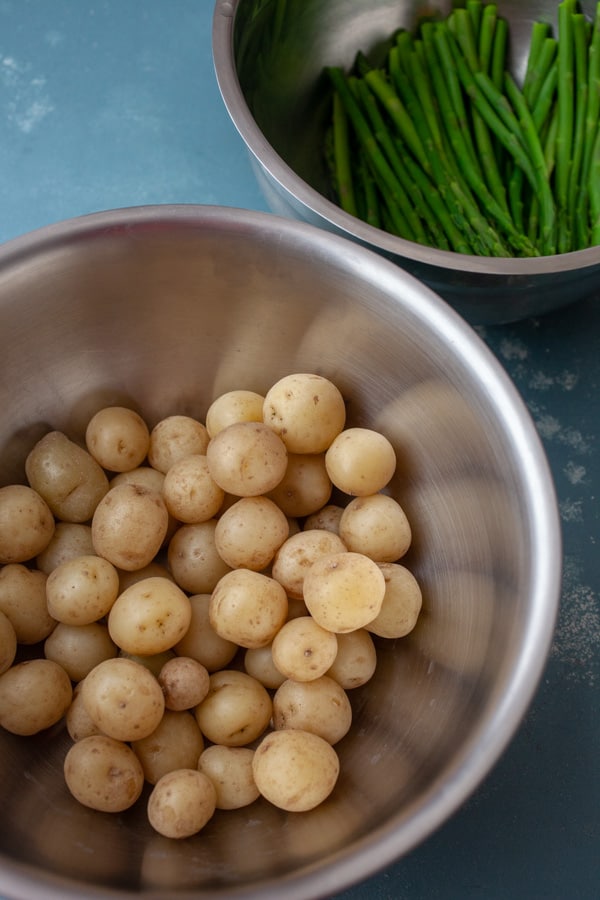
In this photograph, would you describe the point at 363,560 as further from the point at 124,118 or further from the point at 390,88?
the point at 124,118

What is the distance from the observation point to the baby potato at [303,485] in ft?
3.57

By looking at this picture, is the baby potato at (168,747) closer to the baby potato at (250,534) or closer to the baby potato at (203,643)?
the baby potato at (203,643)

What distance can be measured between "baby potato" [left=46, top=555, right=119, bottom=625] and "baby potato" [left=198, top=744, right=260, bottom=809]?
0.71ft

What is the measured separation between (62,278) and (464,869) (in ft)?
3.13

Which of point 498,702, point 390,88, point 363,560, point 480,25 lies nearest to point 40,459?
point 363,560

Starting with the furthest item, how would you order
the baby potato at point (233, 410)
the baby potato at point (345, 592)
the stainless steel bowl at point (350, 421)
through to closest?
the baby potato at point (233, 410)
the baby potato at point (345, 592)
the stainless steel bowl at point (350, 421)

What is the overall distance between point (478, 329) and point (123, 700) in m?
0.95

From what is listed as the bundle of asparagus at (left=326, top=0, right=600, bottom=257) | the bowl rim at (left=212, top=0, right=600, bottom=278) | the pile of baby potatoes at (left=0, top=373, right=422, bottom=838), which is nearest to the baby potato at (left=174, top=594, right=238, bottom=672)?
the pile of baby potatoes at (left=0, top=373, right=422, bottom=838)

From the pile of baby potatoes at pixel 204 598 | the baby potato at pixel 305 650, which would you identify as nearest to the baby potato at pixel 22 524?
the pile of baby potatoes at pixel 204 598

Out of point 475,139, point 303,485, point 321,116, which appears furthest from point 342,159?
point 303,485

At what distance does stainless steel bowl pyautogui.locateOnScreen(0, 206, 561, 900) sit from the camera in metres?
0.78

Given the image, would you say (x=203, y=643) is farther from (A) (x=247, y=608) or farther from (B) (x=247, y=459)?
(B) (x=247, y=459)

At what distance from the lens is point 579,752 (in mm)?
1184

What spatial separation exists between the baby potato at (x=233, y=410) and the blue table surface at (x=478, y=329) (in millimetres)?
568
